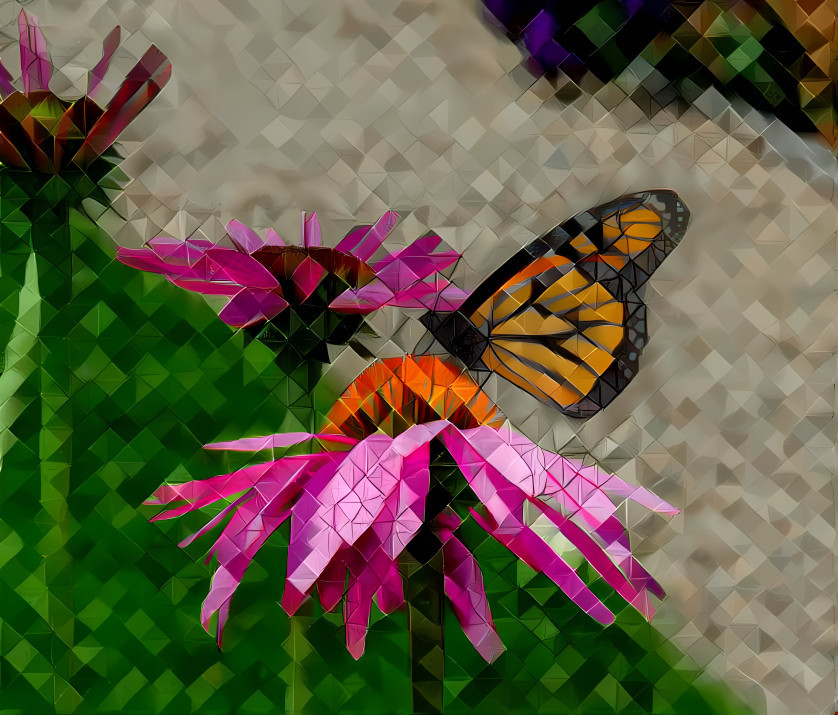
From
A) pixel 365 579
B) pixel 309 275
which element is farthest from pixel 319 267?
pixel 365 579

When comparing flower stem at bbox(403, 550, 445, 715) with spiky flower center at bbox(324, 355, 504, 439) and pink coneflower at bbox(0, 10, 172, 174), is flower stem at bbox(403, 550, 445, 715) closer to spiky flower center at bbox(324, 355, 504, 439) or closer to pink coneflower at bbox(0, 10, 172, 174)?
spiky flower center at bbox(324, 355, 504, 439)

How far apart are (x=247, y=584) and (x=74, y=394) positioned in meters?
0.10

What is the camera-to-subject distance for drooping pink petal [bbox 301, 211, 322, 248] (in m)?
0.25

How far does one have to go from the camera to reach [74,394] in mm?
266

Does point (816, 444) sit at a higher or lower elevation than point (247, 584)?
higher

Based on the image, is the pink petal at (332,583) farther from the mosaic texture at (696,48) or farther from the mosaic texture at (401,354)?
the mosaic texture at (696,48)

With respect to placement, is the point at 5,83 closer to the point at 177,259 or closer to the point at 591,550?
the point at 177,259

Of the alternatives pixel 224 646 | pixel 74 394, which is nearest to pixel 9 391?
Answer: pixel 74 394

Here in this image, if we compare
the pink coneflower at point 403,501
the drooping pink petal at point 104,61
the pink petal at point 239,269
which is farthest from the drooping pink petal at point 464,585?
the drooping pink petal at point 104,61

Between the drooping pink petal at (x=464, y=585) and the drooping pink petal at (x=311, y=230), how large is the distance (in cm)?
11

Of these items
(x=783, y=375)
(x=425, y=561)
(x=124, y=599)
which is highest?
(x=783, y=375)

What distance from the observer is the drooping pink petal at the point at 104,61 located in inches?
10.1

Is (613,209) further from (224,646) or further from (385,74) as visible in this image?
(224,646)

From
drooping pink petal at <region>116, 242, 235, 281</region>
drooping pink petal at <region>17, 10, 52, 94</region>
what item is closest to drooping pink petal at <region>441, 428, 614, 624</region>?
drooping pink petal at <region>116, 242, 235, 281</region>
